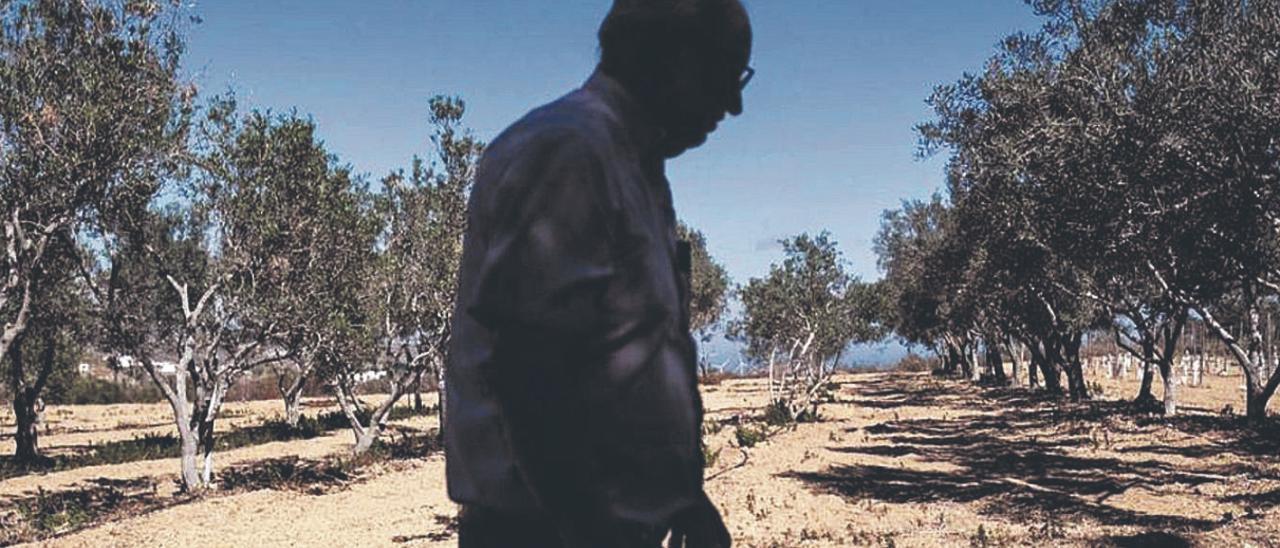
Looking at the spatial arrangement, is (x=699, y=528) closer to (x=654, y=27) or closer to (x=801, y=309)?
(x=654, y=27)

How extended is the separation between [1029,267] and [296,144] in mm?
18937

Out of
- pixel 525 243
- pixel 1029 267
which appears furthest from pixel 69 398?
pixel 525 243

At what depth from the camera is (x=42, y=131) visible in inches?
587

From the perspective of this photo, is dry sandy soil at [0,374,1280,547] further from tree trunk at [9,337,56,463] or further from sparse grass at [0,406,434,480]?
tree trunk at [9,337,56,463]

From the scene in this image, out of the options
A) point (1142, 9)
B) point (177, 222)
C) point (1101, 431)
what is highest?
point (1142, 9)

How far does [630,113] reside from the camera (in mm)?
1729

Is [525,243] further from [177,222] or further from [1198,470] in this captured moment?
[177,222]

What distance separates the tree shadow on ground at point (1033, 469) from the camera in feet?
46.9

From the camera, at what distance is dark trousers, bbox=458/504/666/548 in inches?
63.6

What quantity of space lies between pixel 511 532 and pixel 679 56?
2.87 feet

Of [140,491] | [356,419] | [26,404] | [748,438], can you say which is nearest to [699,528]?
[140,491]

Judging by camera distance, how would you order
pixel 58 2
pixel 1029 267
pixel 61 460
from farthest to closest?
pixel 1029 267
pixel 61 460
pixel 58 2

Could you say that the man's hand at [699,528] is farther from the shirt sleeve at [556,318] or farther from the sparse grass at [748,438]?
the sparse grass at [748,438]

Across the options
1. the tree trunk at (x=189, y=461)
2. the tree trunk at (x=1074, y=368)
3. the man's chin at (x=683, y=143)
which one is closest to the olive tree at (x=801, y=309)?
the tree trunk at (x=1074, y=368)
